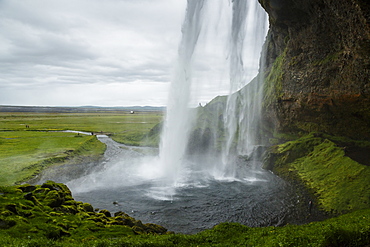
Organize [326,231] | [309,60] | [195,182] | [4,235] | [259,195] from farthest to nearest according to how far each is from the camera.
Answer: [309,60] → [195,182] → [259,195] → [326,231] → [4,235]

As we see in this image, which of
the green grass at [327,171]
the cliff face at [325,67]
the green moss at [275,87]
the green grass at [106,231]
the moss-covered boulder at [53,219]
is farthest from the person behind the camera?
the green moss at [275,87]

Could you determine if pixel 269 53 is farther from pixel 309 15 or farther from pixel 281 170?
pixel 281 170

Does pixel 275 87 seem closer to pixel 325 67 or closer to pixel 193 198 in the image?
pixel 325 67

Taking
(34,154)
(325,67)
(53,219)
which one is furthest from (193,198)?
(34,154)

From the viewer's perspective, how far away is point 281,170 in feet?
153

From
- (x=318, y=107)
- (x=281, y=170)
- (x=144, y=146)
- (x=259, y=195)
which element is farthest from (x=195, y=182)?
(x=144, y=146)

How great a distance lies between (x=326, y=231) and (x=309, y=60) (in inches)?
1561

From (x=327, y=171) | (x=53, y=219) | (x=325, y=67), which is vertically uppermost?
(x=325, y=67)

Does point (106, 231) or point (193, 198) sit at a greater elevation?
point (106, 231)

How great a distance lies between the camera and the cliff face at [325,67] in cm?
3306

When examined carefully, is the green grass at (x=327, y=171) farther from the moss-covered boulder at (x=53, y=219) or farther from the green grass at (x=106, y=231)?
the moss-covered boulder at (x=53, y=219)

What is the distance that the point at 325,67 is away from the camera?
140 feet

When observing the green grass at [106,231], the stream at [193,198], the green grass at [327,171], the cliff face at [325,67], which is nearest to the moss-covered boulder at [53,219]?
the green grass at [106,231]

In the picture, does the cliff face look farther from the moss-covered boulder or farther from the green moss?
the moss-covered boulder
